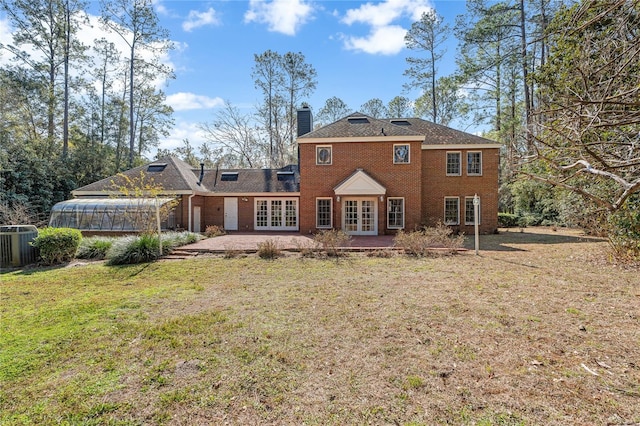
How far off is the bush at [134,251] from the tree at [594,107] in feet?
39.9

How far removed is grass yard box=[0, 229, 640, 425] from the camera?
9.20ft

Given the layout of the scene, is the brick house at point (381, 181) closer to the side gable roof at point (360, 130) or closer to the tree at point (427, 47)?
the side gable roof at point (360, 130)

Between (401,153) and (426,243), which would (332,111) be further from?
(426,243)

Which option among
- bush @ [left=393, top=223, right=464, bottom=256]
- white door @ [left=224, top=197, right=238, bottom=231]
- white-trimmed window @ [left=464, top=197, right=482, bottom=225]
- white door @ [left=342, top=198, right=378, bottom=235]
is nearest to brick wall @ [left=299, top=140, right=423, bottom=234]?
white door @ [left=342, top=198, right=378, bottom=235]

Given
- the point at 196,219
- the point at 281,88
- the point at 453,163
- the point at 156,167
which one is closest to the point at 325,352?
the point at 453,163

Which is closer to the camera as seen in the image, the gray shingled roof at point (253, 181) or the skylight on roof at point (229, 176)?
the gray shingled roof at point (253, 181)

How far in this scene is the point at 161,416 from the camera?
2732 mm

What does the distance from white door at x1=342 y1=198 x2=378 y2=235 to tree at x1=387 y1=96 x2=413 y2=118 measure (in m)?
21.7

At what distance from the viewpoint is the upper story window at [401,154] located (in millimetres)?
16766

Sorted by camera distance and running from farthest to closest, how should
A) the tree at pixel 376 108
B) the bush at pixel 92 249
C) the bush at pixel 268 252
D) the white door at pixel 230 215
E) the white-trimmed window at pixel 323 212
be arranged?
the tree at pixel 376 108 → the white door at pixel 230 215 → the white-trimmed window at pixel 323 212 → the bush at pixel 92 249 → the bush at pixel 268 252

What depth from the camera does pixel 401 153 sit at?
16.8 m

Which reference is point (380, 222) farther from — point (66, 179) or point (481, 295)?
point (66, 179)

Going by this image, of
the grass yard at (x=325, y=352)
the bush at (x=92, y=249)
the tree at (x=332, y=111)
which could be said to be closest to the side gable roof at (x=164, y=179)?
the bush at (x=92, y=249)

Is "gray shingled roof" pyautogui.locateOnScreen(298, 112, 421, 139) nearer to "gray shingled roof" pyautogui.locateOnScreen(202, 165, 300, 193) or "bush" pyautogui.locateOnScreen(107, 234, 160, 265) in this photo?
"gray shingled roof" pyautogui.locateOnScreen(202, 165, 300, 193)
